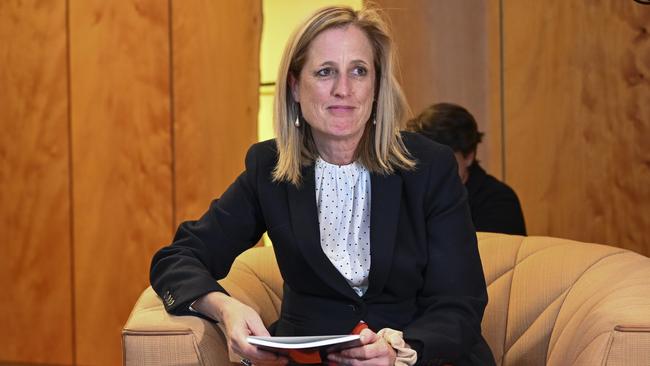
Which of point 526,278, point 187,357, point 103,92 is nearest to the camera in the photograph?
point 187,357

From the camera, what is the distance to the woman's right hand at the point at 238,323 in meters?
2.12

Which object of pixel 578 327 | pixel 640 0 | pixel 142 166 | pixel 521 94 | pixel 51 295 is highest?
pixel 640 0

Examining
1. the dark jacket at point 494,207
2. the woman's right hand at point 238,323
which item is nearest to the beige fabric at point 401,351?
the woman's right hand at point 238,323

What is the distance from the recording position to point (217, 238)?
99.3 inches

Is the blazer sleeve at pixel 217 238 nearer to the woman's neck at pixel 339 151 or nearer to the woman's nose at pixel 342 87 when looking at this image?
the woman's neck at pixel 339 151

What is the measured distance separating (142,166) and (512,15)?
1.79 metres

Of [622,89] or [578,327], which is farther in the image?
[622,89]

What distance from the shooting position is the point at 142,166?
15.5 feet

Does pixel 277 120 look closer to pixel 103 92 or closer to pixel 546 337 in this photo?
pixel 546 337

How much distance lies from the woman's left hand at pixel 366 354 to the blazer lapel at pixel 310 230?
32 centimetres

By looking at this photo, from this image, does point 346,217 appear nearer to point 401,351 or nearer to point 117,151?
point 401,351

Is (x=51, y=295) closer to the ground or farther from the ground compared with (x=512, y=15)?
closer to the ground

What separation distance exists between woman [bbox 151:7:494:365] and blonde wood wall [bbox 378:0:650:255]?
164 cm

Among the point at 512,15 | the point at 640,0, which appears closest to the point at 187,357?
the point at 640,0
